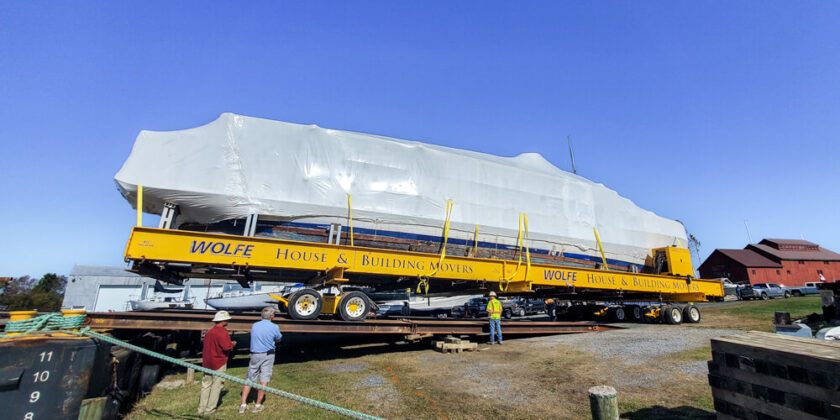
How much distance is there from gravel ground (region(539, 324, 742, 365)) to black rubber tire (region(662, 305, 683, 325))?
342 centimetres

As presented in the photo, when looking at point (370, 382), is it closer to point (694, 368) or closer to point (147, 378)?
point (147, 378)

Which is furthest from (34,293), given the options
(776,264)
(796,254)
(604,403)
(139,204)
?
(796,254)

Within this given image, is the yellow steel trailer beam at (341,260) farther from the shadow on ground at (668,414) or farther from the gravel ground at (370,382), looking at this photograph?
the shadow on ground at (668,414)

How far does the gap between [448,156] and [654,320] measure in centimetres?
1172

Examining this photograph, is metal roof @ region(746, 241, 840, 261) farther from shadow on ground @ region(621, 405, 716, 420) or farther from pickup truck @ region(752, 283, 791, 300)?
shadow on ground @ region(621, 405, 716, 420)

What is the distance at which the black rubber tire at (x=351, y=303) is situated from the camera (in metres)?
8.74

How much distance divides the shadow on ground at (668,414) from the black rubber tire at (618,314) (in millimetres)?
13279

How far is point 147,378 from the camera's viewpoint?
21.3 feet

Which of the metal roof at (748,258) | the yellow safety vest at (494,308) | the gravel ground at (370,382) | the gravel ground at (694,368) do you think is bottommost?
the gravel ground at (370,382)

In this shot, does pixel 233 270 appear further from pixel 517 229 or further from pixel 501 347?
pixel 517 229

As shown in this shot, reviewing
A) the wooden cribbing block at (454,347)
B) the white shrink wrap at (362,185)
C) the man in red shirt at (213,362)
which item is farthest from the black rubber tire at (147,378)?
the wooden cribbing block at (454,347)

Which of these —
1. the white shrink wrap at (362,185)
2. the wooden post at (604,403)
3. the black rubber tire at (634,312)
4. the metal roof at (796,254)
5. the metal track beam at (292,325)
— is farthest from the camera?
the metal roof at (796,254)

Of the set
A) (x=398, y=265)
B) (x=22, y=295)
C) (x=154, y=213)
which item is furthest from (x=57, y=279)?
(x=398, y=265)

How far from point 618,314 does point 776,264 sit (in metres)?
38.4
